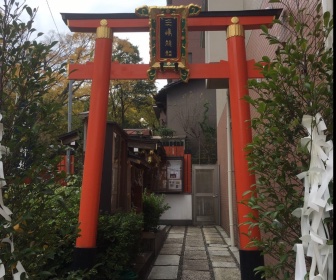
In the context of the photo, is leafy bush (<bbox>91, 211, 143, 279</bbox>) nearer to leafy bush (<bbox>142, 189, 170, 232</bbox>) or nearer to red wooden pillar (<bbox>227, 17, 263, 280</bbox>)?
red wooden pillar (<bbox>227, 17, 263, 280</bbox>)

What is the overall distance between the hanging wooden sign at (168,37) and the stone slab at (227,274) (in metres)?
3.42

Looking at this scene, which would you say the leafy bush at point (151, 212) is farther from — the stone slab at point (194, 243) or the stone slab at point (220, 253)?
the stone slab at point (220, 253)

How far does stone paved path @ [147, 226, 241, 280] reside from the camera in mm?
7367

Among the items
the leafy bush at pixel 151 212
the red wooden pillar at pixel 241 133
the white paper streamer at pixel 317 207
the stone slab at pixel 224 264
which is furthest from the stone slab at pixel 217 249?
the white paper streamer at pixel 317 207

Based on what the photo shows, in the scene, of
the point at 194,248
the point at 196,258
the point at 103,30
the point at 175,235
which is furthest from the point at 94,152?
the point at 175,235

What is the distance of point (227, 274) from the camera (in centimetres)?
742

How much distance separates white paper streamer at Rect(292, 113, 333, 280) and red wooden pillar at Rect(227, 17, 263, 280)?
2.76 metres

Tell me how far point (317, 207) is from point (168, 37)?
4.42 metres

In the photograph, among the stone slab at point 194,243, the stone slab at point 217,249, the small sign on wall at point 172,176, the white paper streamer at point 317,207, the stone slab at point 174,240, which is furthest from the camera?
the small sign on wall at point 172,176

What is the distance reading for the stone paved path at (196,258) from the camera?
7.37 metres

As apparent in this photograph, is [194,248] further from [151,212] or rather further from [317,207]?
[317,207]

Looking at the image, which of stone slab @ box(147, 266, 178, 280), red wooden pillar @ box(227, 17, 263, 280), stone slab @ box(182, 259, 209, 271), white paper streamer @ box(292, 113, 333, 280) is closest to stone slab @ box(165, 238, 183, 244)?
stone slab @ box(182, 259, 209, 271)

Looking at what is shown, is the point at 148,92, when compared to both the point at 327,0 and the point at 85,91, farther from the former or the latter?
the point at 327,0

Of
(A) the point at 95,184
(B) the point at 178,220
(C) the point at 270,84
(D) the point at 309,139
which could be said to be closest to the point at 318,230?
(D) the point at 309,139
